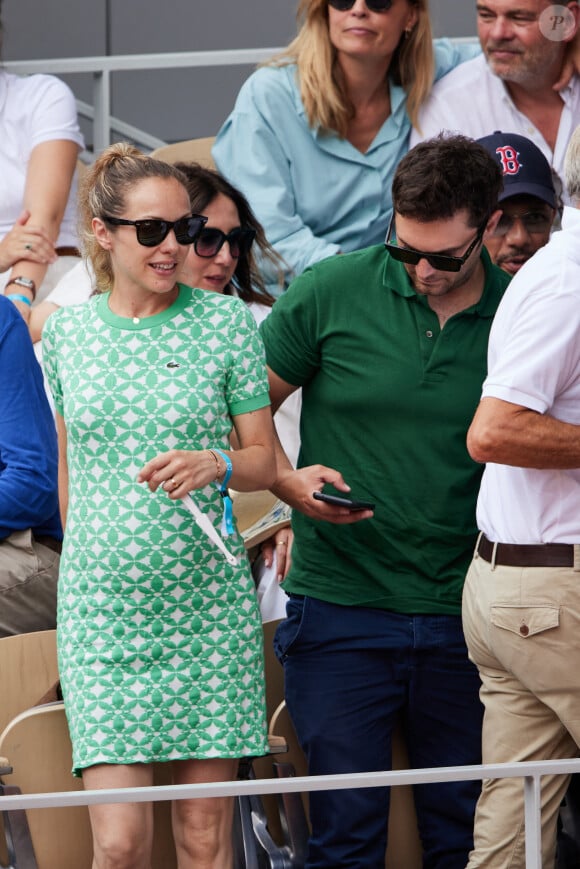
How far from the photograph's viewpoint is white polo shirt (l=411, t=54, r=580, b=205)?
14.6 ft

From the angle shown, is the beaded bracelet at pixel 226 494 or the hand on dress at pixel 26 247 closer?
the beaded bracelet at pixel 226 494

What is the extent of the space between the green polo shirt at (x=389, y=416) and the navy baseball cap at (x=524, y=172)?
0.46 metres

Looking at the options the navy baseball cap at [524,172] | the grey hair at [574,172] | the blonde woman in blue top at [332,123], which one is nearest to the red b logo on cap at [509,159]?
the navy baseball cap at [524,172]

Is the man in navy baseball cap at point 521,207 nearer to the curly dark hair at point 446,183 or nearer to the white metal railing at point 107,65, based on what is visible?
the curly dark hair at point 446,183

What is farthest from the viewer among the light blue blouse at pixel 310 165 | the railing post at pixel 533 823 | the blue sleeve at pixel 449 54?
the blue sleeve at pixel 449 54

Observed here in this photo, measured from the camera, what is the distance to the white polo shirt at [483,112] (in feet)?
14.6

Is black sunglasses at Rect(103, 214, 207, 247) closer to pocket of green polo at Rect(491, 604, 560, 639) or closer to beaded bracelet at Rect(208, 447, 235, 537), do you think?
beaded bracelet at Rect(208, 447, 235, 537)

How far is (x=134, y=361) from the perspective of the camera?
2.77 m

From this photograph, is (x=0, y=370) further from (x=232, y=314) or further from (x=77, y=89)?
(x=77, y=89)

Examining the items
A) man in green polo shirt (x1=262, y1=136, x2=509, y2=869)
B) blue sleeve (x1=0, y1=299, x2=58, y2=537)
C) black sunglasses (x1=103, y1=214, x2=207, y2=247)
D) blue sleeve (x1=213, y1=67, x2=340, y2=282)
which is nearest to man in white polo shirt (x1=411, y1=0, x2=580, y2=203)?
blue sleeve (x1=213, y1=67, x2=340, y2=282)

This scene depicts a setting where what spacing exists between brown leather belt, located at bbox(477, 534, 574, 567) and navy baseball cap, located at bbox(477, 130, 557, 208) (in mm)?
1149

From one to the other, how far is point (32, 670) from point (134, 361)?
33.6 inches

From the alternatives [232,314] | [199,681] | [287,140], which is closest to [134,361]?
[232,314]

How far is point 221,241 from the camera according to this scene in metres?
3.62
